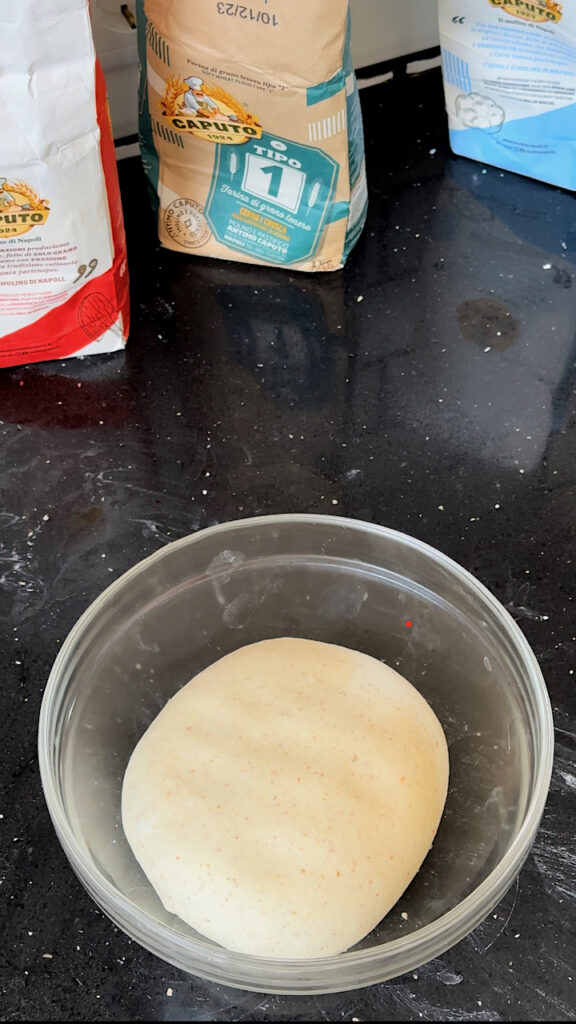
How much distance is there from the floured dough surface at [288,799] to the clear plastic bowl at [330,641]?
27 millimetres

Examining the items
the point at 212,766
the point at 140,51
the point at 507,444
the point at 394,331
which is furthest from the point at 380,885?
the point at 140,51

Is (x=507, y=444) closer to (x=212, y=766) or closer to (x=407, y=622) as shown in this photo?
(x=407, y=622)

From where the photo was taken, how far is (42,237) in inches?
33.0

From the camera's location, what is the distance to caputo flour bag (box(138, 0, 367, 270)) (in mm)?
853

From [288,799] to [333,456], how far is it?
361 millimetres

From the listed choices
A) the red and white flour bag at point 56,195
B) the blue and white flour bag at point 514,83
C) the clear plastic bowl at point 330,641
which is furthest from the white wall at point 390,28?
the clear plastic bowl at point 330,641

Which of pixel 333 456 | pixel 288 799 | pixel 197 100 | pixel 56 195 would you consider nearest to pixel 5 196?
pixel 56 195

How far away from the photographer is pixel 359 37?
45.1 inches

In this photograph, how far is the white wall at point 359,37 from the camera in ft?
3.33

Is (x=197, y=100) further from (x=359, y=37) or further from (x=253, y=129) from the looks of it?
(x=359, y=37)

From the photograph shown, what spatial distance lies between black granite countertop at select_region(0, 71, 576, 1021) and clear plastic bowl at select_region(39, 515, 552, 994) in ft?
0.18

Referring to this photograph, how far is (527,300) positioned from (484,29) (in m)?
0.28

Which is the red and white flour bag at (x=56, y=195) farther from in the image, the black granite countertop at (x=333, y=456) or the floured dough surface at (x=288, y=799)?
the floured dough surface at (x=288, y=799)

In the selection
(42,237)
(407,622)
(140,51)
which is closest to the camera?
(407,622)
